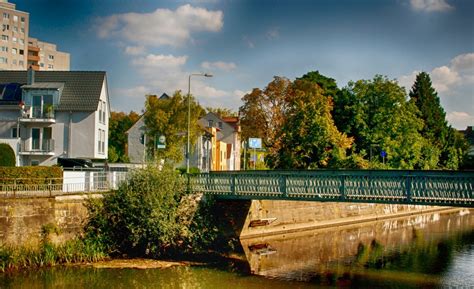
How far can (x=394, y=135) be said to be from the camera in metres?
61.2

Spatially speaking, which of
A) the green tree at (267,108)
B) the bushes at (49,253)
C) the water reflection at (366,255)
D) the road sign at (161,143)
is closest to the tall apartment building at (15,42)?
the green tree at (267,108)

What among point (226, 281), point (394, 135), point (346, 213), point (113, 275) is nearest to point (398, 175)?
point (226, 281)

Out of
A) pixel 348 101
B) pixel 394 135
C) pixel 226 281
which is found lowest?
pixel 226 281

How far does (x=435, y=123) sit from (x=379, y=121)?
1316 inches

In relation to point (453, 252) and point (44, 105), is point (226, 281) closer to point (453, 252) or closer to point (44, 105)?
point (453, 252)

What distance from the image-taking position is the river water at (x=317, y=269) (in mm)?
26500

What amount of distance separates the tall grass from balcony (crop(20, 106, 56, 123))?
1823 cm

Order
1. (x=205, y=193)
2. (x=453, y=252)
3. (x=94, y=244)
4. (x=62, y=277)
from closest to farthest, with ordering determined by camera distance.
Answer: (x=62, y=277), (x=94, y=244), (x=205, y=193), (x=453, y=252)

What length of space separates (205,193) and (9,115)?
20.8m

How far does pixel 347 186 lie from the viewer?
3011 centimetres

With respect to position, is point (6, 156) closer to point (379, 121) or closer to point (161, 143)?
point (161, 143)

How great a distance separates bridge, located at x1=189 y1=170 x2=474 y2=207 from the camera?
1033 inches

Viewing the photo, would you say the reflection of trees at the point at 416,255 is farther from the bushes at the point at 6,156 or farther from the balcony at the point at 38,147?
the balcony at the point at 38,147

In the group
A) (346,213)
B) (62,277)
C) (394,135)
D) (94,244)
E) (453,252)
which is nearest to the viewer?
(62,277)
